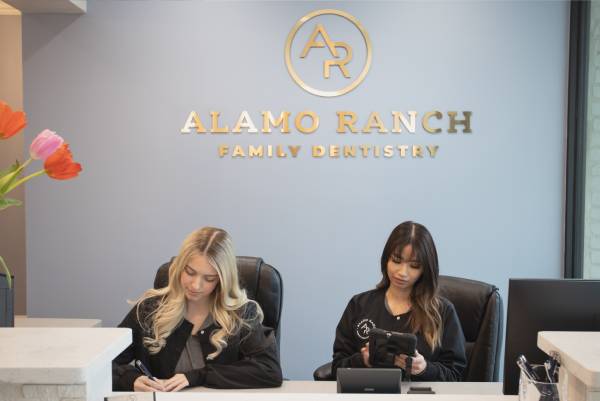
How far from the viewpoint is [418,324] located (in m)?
2.31

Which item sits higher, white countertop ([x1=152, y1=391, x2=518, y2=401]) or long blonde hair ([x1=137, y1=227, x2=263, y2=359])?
long blonde hair ([x1=137, y1=227, x2=263, y2=359])

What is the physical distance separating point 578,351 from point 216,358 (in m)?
1.31

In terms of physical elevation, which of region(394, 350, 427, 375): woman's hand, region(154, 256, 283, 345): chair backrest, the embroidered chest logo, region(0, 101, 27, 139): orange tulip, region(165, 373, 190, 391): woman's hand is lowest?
region(165, 373, 190, 391): woman's hand

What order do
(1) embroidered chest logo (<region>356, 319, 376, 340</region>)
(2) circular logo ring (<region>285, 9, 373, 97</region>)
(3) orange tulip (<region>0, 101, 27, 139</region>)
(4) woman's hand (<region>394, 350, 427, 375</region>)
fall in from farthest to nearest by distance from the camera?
(2) circular logo ring (<region>285, 9, 373, 97</region>), (1) embroidered chest logo (<region>356, 319, 376, 340</region>), (4) woman's hand (<region>394, 350, 427, 375</region>), (3) orange tulip (<region>0, 101, 27, 139</region>)

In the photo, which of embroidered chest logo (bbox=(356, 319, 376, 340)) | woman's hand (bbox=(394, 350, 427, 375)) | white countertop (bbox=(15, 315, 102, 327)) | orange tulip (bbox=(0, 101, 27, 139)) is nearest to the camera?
orange tulip (bbox=(0, 101, 27, 139))

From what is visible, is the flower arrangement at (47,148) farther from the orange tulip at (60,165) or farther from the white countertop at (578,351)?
the white countertop at (578,351)

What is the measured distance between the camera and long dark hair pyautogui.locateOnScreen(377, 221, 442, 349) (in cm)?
229

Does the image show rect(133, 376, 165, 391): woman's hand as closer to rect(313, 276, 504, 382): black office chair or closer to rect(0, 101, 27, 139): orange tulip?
rect(313, 276, 504, 382): black office chair

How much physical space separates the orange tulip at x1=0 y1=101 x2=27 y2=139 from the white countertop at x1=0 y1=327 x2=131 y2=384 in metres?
0.44

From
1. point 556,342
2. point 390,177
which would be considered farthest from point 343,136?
point 556,342

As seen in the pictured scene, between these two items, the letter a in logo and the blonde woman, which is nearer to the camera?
the blonde woman

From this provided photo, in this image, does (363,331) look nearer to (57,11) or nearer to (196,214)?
(196,214)

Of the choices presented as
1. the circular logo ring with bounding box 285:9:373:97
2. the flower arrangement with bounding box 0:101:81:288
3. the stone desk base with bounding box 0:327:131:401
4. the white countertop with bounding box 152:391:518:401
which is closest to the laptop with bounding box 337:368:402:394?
the white countertop with bounding box 152:391:518:401

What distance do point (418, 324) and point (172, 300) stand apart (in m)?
0.95
